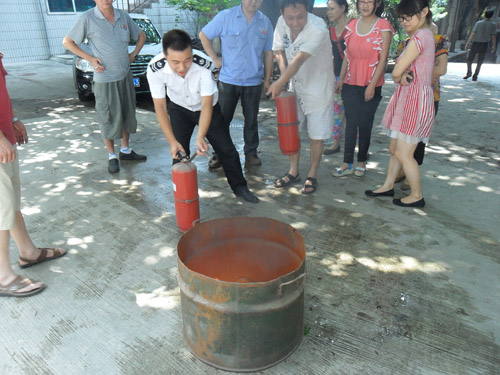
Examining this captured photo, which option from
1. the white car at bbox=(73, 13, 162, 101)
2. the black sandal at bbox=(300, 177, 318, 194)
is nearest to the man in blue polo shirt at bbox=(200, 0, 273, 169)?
the black sandal at bbox=(300, 177, 318, 194)

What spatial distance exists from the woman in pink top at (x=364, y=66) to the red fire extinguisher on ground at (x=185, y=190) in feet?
6.46

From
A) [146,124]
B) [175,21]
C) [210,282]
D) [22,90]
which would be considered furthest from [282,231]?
[175,21]

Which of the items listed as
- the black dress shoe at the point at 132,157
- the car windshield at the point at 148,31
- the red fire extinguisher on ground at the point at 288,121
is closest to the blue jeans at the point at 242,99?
the red fire extinguisher on ground at the point at 288,121

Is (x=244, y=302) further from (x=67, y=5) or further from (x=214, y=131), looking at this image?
(x=67, y=5)

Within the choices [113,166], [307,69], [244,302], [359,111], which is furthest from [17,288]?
[359,111]

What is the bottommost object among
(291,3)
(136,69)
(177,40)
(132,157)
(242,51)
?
(132,157)

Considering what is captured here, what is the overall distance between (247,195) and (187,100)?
1104 millimetres

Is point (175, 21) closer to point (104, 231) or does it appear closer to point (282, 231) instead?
point (104, 231)

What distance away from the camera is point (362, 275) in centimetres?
287

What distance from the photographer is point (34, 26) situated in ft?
47.0

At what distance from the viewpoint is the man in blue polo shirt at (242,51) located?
4.31 m

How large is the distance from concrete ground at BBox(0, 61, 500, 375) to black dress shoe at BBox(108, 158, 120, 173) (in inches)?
2.6

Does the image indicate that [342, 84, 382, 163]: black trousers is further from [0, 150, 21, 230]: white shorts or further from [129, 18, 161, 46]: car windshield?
[129, 18, 161, 46]: car windshield

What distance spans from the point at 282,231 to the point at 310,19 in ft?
7.48
